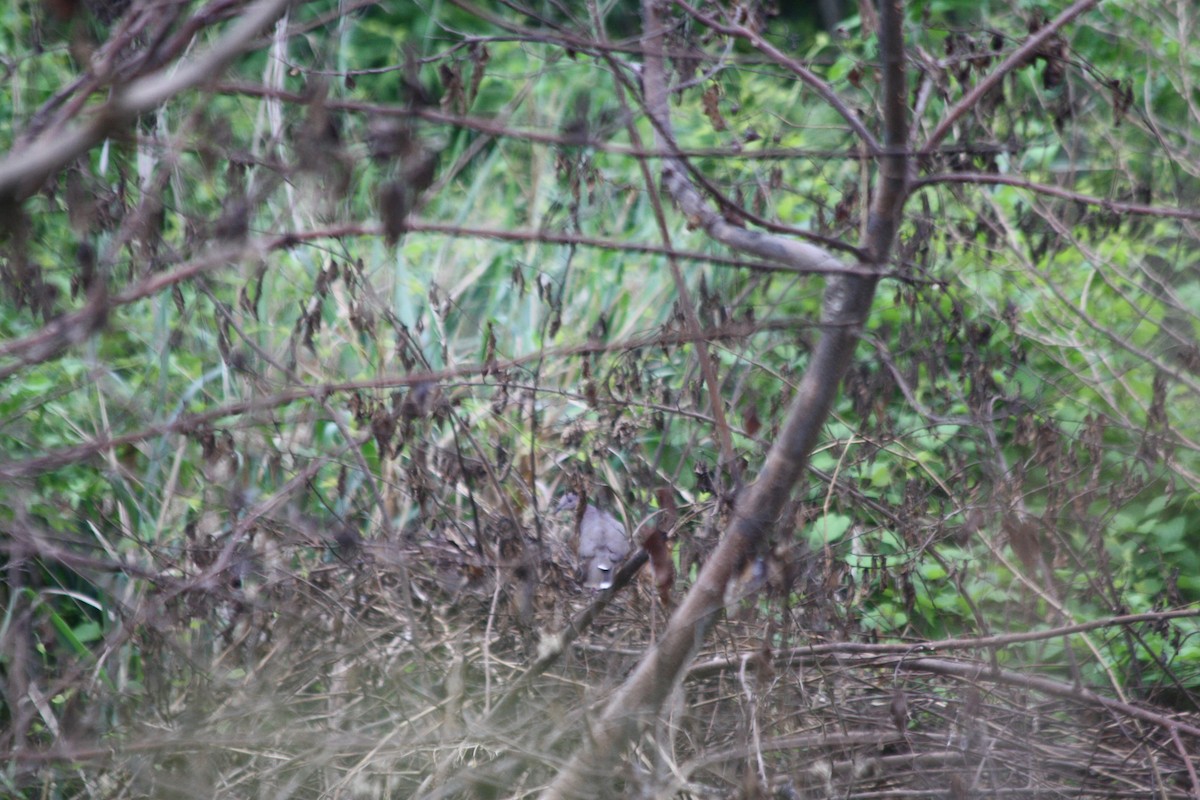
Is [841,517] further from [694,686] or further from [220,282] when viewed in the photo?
[220,282]

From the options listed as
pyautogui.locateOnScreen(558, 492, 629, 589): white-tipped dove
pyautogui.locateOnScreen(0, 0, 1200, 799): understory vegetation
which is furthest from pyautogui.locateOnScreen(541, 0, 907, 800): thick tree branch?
pyautogui.locateOnScreen(558, 492, 629, 589): white-tipped dove

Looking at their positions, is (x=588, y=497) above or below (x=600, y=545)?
above

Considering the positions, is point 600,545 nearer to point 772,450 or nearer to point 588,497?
point 588,497

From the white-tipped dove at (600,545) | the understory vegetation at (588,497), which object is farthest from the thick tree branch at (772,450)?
the white-tipped dove at (600,545)

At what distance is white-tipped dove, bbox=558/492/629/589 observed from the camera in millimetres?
2846

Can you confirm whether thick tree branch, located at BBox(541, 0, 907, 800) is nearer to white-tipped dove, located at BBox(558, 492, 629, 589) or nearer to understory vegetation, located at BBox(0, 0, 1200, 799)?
understory vegetation, located at BBox(0, 0, 1200, 799)

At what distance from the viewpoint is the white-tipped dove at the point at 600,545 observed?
2.85 m

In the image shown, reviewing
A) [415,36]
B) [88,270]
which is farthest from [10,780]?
[415,36]

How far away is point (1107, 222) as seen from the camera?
2.40 m

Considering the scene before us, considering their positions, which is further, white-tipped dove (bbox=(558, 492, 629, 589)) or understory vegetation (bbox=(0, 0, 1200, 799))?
white-tipped dove (bbox=(558, 492, 629, 589))

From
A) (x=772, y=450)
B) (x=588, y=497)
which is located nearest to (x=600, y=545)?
(x=588, y=497)

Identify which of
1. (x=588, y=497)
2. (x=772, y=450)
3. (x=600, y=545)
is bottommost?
(x=600, y=545)

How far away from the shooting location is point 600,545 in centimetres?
292

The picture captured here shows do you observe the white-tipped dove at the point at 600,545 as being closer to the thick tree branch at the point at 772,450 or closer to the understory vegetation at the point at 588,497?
the understory vegetation at the point at 588,497
